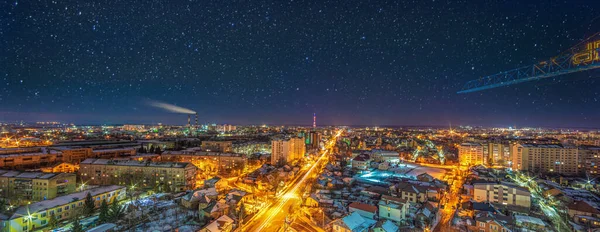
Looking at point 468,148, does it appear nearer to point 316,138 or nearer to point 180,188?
point 316,138

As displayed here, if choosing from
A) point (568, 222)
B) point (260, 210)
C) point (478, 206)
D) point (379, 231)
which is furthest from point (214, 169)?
point (568, 222)

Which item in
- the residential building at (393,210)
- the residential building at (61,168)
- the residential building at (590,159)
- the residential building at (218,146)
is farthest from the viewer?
the residential building at (218,146)

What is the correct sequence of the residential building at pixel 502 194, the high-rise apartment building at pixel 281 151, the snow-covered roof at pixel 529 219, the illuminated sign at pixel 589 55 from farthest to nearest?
the high-rise apartment building at pixel 281 151
the residential building at pixel 502 194
the snow-covered roof at pixel 529 219
the illuminated sign at pixel 589 55

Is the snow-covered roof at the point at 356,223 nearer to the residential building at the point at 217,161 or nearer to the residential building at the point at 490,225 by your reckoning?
the residential building at the point at 490,225

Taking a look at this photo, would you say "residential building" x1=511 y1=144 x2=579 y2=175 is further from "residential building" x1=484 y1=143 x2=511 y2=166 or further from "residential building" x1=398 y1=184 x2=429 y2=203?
"residential building" x1=398 y1=184 x2=429 y2=203

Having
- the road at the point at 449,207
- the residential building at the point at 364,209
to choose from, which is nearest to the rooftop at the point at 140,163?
the residential building at the point at 364,209

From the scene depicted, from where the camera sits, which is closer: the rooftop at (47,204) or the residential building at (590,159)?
the rooftop at (47,204)

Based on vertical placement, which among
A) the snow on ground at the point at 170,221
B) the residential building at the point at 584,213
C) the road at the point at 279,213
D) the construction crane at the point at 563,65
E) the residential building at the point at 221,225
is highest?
the construction crane at the point at 563,65

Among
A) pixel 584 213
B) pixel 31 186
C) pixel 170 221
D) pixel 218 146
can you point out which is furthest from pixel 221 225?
pixel 218 146
